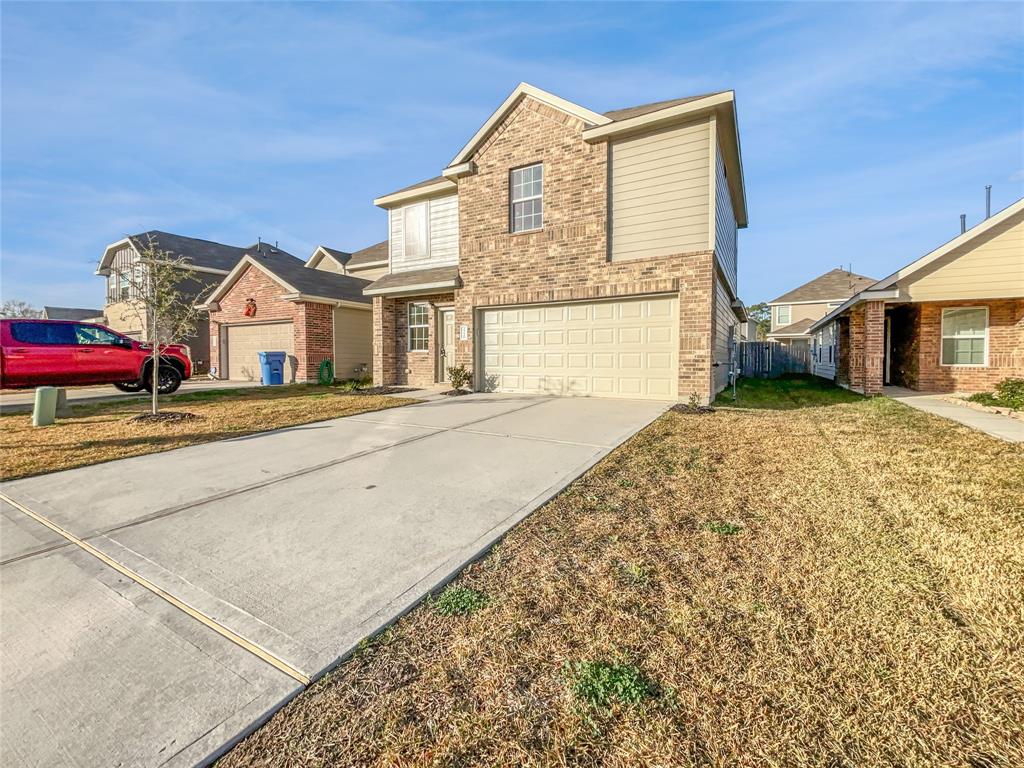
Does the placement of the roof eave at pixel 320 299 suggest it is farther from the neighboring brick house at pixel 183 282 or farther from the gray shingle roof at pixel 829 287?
the gray shingle roof at pixel 829 287

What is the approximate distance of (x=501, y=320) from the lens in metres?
10.9

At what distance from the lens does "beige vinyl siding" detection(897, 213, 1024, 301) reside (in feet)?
33.1

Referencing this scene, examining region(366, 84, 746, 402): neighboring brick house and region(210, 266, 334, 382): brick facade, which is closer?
region(366, 84, 746, 402): neighboring brick house

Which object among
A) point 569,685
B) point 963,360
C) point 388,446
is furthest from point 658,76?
point 569,685

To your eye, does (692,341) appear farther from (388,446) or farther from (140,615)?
(140,615)

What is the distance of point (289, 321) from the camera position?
49.5ft

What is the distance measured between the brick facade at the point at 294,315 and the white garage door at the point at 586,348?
6912 millimetres

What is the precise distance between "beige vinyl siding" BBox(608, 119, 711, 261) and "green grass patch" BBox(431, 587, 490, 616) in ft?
27.2

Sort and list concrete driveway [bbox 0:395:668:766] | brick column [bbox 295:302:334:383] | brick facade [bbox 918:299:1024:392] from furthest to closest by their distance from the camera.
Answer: brick column [bbox 295:302:334:383], brick facade [bbox 918:299:1024:392], concrete driveway [bbox 0:395:668:766]

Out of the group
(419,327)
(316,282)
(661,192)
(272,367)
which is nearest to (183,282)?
(316,282)

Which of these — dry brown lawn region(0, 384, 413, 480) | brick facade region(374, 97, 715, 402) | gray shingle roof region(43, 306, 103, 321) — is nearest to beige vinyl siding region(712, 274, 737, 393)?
brick facade region(374, 97, 715, 402)

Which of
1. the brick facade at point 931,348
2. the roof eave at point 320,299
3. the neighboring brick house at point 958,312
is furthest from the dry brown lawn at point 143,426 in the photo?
the neighboring brick house at point 958,312

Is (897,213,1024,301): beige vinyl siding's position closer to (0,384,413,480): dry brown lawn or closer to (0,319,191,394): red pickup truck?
(0,384,413,480): dry brown lawn

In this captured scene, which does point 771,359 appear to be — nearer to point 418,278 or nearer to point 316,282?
point 418,278
